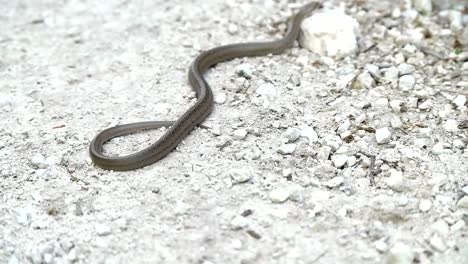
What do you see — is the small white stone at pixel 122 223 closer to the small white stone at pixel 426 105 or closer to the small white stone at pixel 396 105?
the small white stone at pixel 396 105

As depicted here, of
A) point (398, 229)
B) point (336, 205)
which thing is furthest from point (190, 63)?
point (398, 229)

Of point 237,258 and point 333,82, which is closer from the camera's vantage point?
point 237,258

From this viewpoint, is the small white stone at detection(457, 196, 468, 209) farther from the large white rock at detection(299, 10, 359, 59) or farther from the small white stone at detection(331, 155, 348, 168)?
the large white rock at detection(299, 10, 359, 59)

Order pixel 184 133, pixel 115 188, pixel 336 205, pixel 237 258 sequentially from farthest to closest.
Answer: pixel 184 133 → pixel 115 188 → pixel 336 205 → pixel 237 258

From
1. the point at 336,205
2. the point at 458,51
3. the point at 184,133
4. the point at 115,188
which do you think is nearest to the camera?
the point at 336,205

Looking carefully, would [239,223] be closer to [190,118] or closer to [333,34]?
[190,118]

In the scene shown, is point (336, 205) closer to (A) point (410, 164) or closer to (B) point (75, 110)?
(A) point (410, 164)
